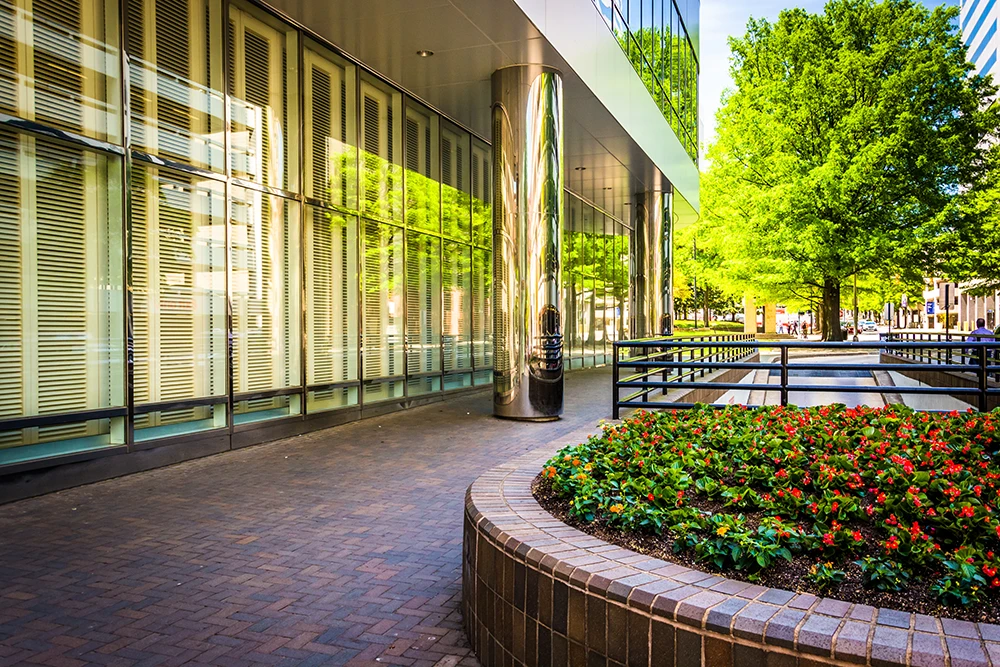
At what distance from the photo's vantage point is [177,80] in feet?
30.2

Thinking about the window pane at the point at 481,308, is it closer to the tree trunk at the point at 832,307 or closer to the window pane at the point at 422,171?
the window pane at the point at 422,171

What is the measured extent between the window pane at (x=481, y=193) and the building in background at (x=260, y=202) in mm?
74

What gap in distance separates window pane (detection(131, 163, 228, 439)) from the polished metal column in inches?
670

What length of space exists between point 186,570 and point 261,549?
58 centimetres

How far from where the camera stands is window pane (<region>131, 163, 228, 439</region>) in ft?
28.5

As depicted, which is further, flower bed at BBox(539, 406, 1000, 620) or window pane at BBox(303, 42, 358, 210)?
window pane at BBox(303, 42, 358, 210)

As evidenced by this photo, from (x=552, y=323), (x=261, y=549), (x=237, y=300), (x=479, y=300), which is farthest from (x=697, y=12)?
(x=261, y=549)

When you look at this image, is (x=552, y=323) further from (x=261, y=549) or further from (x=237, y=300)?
(x=261, y=549)

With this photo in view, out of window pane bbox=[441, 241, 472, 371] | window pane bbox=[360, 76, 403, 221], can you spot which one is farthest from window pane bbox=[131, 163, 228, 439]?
window pane bbox=[441, 241, 472, 371]

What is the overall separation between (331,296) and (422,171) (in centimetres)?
406

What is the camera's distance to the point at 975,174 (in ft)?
→ 95.6

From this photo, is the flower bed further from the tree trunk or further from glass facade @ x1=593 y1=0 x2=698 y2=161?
the tree trunk

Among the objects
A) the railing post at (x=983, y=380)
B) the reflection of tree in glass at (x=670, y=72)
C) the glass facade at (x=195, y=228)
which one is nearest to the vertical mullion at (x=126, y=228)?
the glass facade at (x=195, y=228)

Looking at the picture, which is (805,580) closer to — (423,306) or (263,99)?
(263,99)
